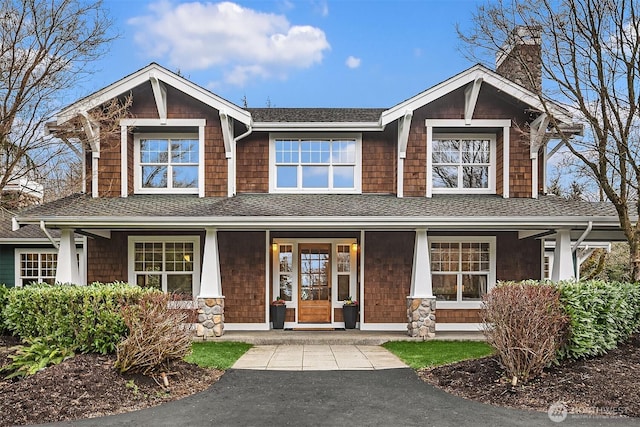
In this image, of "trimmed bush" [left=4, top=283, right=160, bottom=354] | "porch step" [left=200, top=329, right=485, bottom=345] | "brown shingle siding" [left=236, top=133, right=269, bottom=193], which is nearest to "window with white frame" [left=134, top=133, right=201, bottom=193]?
"brown shingle siding" [left=236, top=133, right=269, bottom=193]

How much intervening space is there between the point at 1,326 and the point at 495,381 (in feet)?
27.0

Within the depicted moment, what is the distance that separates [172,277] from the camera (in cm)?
1259

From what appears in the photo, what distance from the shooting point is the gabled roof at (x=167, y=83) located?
11.9 metres

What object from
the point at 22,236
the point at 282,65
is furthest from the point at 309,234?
the point at 282,65

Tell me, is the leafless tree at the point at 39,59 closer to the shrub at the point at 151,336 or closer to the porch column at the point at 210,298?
the porch column at the point at 210,298

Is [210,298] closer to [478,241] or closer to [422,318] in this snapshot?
[422,318]

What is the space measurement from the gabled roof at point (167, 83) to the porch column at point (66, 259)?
292 cm

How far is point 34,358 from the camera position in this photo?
24.6 ft

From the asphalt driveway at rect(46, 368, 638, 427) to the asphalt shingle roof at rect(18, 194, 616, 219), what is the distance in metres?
4.09

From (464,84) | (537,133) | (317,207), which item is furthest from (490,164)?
(317,207)

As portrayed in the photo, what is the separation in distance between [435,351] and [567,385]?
10.7ft

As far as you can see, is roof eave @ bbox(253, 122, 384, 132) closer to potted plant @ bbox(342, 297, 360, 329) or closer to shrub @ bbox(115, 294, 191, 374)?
potted plant @ bbox(342, 297, 360, 329)

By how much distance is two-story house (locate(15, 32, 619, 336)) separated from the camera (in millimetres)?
12078

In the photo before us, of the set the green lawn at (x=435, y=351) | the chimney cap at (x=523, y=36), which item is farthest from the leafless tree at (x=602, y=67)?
the green lawn at (x=435, y=351)
